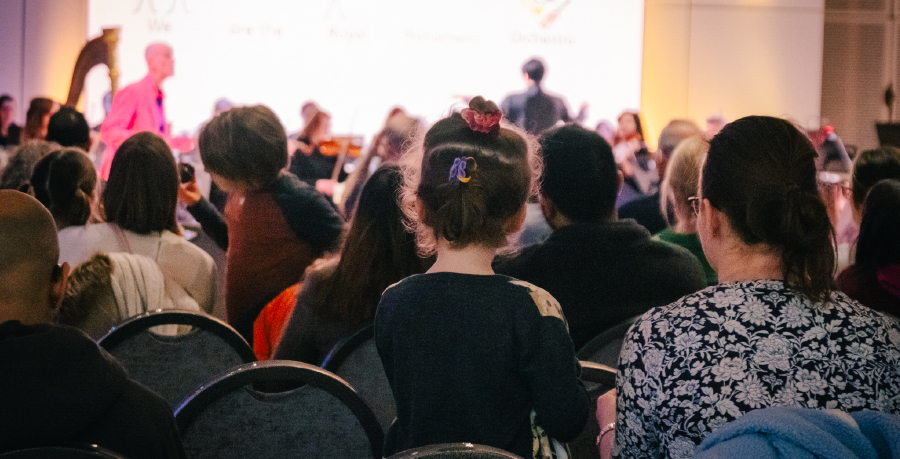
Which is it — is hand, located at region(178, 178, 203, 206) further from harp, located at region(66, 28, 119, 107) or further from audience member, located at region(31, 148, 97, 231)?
harp, located at region(66, 28, 119, 107)

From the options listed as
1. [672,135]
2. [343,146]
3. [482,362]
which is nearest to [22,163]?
[343,146]

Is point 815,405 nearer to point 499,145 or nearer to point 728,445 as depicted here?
point 728,445

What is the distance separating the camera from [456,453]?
916mm

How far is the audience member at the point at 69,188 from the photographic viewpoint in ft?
8.80

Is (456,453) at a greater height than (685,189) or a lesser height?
lesser

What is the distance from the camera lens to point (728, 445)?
0.72 metres

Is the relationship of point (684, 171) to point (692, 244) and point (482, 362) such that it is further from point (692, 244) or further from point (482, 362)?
point (482, 362)

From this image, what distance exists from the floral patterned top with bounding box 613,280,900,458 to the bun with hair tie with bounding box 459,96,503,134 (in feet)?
1.67

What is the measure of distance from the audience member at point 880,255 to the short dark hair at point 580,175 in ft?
2.54

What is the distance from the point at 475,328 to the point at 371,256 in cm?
68

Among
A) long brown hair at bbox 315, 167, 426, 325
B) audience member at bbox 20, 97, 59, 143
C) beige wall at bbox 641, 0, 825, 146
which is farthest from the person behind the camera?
beige wall at bbox 641, 0, 825, 146

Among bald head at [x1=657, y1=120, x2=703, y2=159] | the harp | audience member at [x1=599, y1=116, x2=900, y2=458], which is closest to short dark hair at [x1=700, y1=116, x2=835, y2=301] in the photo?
audience member at [x1=599, y1=116, x2=900, y2=458]

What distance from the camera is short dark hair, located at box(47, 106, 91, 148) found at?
4258mm

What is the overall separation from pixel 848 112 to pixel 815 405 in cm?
941
